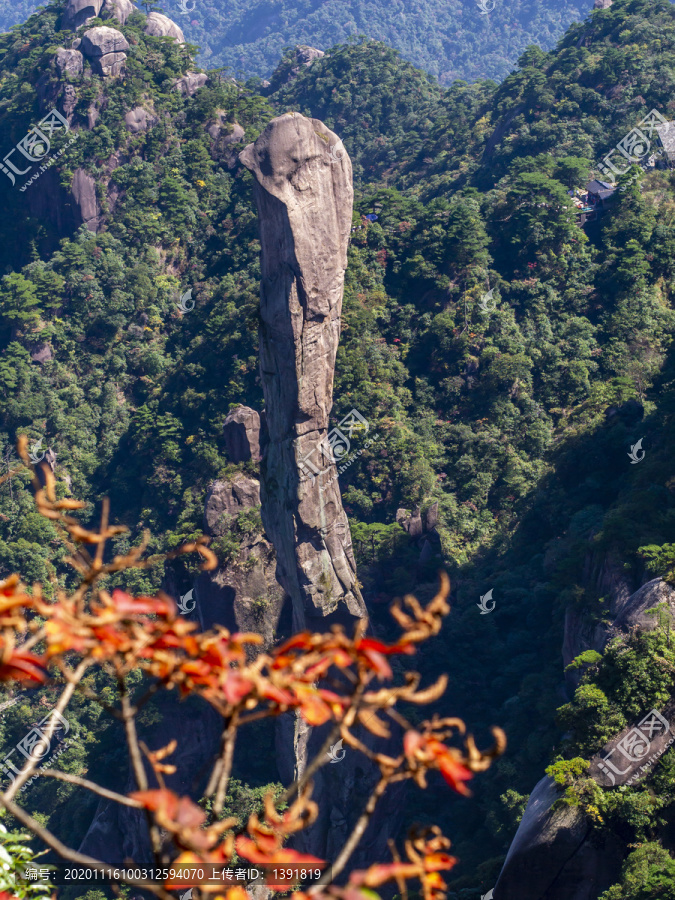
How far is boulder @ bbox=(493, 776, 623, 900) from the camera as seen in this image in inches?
443

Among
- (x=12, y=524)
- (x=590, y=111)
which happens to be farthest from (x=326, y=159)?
(x=590, y=111)

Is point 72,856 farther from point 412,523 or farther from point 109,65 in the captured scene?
point 109,65

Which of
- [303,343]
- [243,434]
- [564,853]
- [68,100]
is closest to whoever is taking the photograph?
[564,853]

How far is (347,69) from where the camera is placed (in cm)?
5428

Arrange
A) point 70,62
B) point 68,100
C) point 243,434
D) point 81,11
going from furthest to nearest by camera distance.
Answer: point 81,11 < point 70,62 < point 68,100 < point 243,434

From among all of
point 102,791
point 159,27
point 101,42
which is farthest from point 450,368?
point 159,27

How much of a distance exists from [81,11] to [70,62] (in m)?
7.10

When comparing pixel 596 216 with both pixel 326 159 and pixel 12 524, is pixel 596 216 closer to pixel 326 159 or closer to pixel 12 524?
pixel 326 159

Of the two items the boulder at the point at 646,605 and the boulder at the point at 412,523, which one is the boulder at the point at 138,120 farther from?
the boulder at the point at 646,605

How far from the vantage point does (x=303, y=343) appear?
17.8m

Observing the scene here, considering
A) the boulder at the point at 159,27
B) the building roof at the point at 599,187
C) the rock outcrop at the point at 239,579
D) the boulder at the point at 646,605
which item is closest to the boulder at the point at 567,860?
the boulder at the point at 646,605

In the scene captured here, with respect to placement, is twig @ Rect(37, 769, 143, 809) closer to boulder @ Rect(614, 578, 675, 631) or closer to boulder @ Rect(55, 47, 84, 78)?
boulder @ Rect(614, 578, 675, 631)

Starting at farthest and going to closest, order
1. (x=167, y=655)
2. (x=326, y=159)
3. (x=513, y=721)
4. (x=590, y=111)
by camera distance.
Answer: (x=590, y=111)
(x=513, y=721)
(x=326, y=159)
(x=167, y=655)

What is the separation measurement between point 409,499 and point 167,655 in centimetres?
2177
